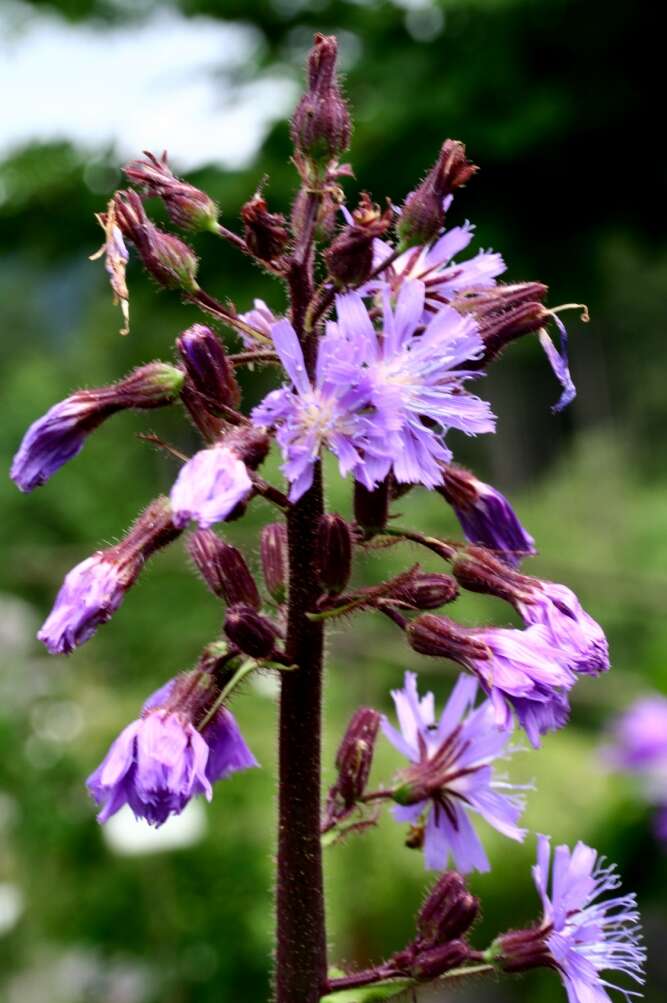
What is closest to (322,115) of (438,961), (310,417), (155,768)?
(310,417)

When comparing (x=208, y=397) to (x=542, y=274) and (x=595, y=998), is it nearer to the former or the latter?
(x=595, y=998)

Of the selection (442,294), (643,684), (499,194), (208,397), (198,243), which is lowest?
(208,397)

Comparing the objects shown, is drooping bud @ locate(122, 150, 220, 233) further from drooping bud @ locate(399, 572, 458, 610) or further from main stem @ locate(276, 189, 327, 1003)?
drooping bud @ locate(399, 572, 458, 610)

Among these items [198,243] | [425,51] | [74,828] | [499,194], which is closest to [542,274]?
[499,194]

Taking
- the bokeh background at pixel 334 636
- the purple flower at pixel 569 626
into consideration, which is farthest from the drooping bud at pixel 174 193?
the bokeh background at pixel 334 636

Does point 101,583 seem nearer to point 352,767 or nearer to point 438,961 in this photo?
point 352,767

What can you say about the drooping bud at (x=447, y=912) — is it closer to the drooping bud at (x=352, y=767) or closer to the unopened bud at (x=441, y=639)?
the drooping bud at (x=352, y=767)
